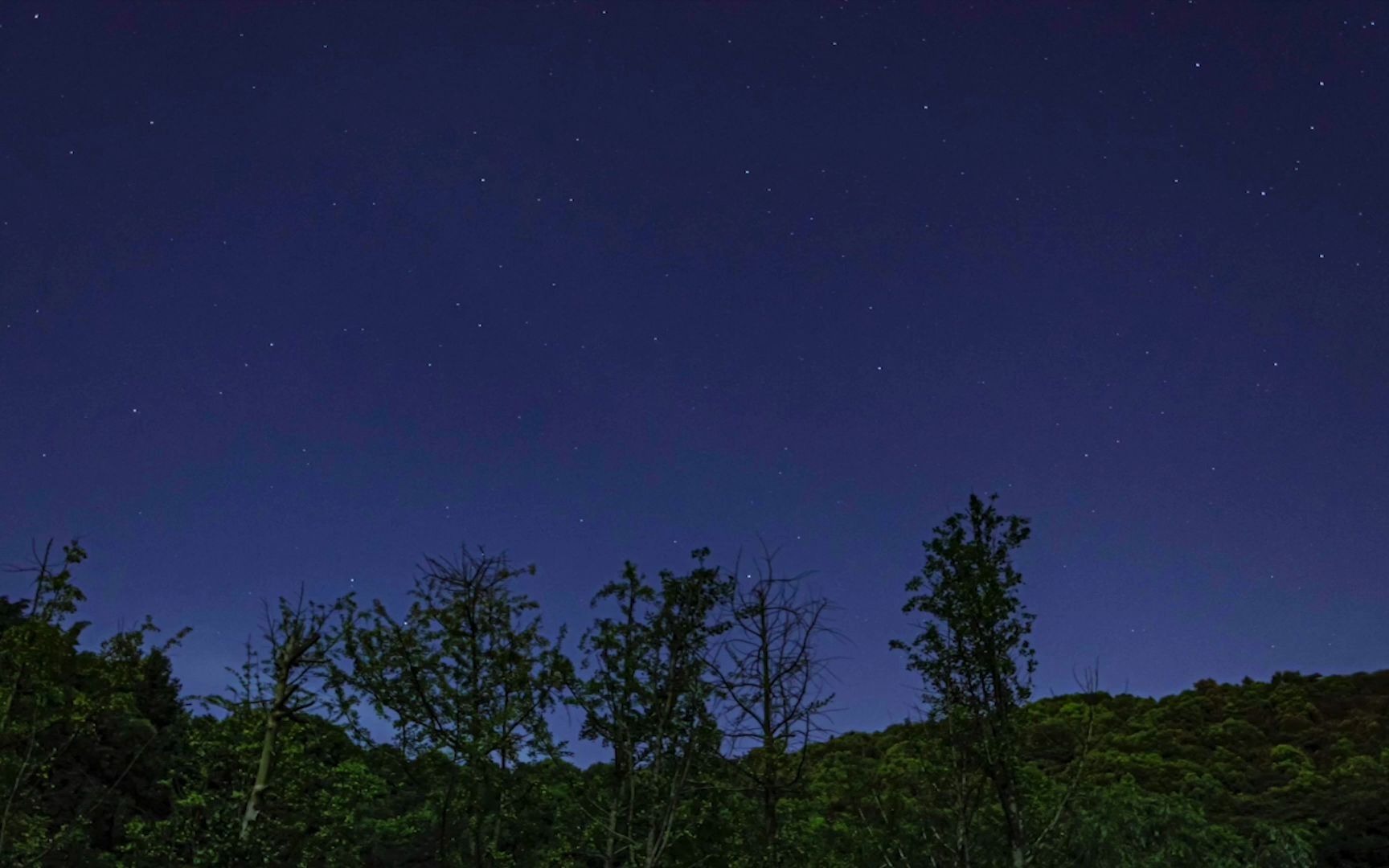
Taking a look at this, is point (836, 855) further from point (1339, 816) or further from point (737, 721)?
point (1339, 816)

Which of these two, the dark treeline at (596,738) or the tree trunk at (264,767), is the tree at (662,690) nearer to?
the dark treeline at (596,738)

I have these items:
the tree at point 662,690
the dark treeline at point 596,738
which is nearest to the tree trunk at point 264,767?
the dark treeline at point 596,738

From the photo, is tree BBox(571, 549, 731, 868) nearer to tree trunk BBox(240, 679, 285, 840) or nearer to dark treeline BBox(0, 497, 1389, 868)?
dark treeline BBox(0, 497, 1389, 868)

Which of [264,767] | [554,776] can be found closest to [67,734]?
[264,767]

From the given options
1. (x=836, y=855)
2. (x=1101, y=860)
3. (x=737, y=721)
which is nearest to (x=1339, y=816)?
(x=1101, y=860)

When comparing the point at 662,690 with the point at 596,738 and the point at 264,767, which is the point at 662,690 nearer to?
the point at 596,738

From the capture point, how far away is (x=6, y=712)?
15211 mm

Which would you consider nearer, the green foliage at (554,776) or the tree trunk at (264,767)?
the green foliage at (554,776)

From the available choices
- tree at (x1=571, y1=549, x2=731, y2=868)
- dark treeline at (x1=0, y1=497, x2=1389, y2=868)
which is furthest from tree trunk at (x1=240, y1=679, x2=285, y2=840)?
tree at (x1=571, y1=549, x2=731, y2=868)

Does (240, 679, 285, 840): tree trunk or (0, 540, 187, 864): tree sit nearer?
(0, 540, 187, 864): tree

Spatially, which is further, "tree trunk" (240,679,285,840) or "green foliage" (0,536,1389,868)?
"tree trunk" (240,679,285,840)

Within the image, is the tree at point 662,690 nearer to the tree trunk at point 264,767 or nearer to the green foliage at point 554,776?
the green foliage at point 554,776

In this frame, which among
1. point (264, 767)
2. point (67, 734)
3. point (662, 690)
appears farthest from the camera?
point (67, 734)

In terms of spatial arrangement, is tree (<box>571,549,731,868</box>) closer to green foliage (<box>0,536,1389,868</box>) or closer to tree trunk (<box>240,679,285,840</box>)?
green foliage (<box>0,536,1389,868</box>)
